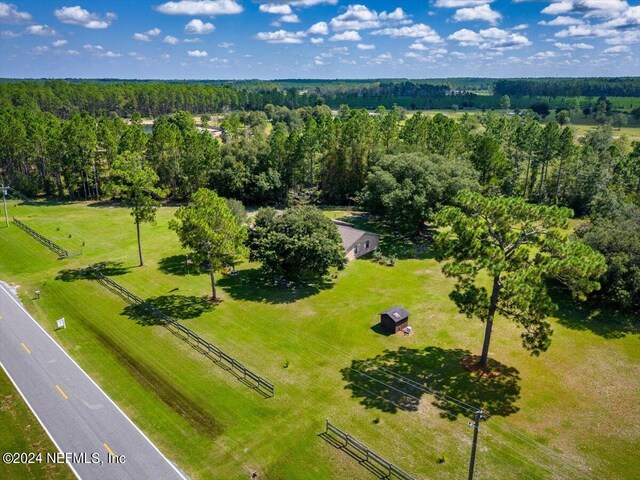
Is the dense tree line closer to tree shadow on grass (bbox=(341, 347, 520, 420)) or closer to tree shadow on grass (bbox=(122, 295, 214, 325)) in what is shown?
tree shadow on grass (bbox=(122, 295, 214, 325))

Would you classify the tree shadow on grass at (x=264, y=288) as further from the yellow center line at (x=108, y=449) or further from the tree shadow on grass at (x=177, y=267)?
the yellow center line at (x=108, y=449)

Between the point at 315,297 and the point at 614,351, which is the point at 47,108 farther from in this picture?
the point at 614,351

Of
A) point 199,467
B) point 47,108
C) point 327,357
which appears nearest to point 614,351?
point 327,357

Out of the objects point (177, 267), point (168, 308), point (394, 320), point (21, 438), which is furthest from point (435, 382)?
point (177, 267)

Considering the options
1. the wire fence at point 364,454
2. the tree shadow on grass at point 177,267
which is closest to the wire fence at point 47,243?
the tree shadow on grass at point 177,267

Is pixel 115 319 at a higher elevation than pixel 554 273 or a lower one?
lower
